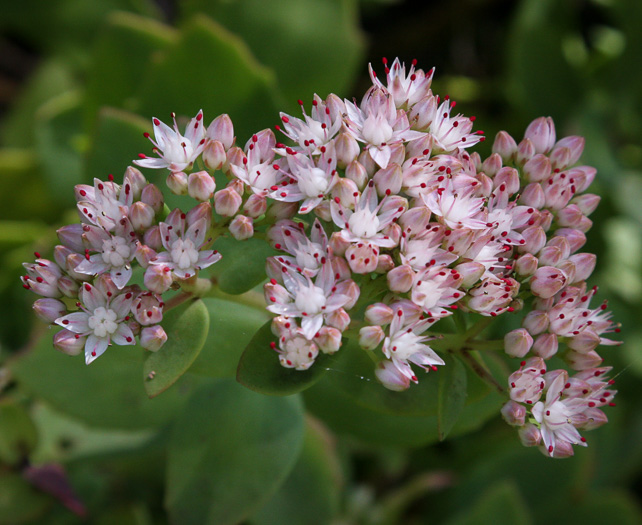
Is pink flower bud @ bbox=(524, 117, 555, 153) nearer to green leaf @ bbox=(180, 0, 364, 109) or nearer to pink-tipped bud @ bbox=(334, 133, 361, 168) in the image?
pink-tipped bud @ bbox=(334, 133, 361, 168)

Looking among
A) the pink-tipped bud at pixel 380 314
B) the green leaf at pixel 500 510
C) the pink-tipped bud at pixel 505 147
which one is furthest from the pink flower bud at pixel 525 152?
the green leaf at pixel 500 510

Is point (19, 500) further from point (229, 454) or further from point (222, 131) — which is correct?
point (222, 131)

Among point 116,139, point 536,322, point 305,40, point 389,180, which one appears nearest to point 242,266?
point 389,180

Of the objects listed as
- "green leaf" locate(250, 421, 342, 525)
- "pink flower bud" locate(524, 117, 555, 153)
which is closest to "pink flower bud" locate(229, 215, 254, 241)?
"pink flower bud" locate(524, 117, 555, 153)

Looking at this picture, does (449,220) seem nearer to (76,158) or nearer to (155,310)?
(155,310)

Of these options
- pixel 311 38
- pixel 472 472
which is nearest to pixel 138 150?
pixel 311 38

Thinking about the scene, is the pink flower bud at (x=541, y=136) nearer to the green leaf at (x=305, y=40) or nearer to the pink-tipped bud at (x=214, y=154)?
the pink-tipped bud at (x=214, y=154)
